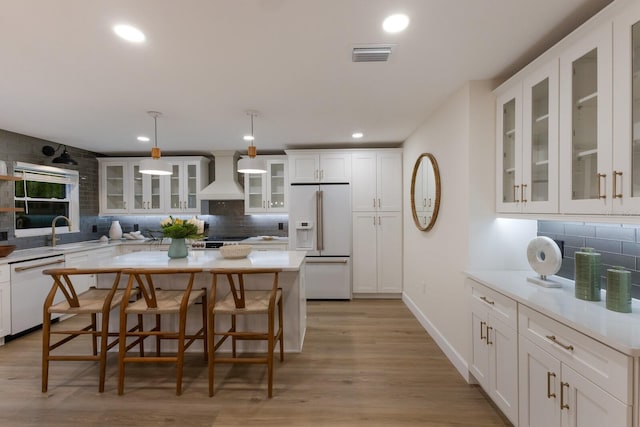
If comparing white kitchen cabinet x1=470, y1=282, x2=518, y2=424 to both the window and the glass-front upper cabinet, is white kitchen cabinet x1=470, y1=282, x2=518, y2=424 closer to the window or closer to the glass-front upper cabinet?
the glass-front upper cabinet

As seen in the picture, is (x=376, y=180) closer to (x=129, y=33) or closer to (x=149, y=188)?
(x=129, y=33)

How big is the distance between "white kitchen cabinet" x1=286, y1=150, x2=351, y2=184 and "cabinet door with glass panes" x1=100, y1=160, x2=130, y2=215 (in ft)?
9.78

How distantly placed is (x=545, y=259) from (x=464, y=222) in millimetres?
665

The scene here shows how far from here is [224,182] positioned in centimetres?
522

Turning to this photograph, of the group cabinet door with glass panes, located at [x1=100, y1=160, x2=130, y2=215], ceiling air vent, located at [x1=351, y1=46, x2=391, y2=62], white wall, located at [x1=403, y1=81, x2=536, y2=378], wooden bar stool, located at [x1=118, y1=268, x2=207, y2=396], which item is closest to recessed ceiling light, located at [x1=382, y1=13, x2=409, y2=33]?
ceiling air vent, located at [x1=351, y1=46, x2=391, y2=62]

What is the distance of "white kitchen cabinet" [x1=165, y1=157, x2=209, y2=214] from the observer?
5.29 m

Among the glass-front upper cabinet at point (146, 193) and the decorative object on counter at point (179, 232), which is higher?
the glass-front upper cabinet at point (146, 193)

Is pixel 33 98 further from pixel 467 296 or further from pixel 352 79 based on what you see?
pixel 467 296

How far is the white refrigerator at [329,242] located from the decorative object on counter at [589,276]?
3163mm

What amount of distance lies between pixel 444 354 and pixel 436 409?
0.88m

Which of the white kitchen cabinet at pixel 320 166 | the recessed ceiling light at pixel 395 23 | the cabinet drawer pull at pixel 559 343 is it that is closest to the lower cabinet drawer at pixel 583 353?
the cabinet drawer pull at pixel 559 343

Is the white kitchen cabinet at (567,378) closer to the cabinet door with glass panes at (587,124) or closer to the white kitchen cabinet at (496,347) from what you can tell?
the white kitchen cabinet at (496,347)

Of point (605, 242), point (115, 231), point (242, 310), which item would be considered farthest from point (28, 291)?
point (605, 242)

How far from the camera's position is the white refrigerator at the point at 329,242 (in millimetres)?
4715
